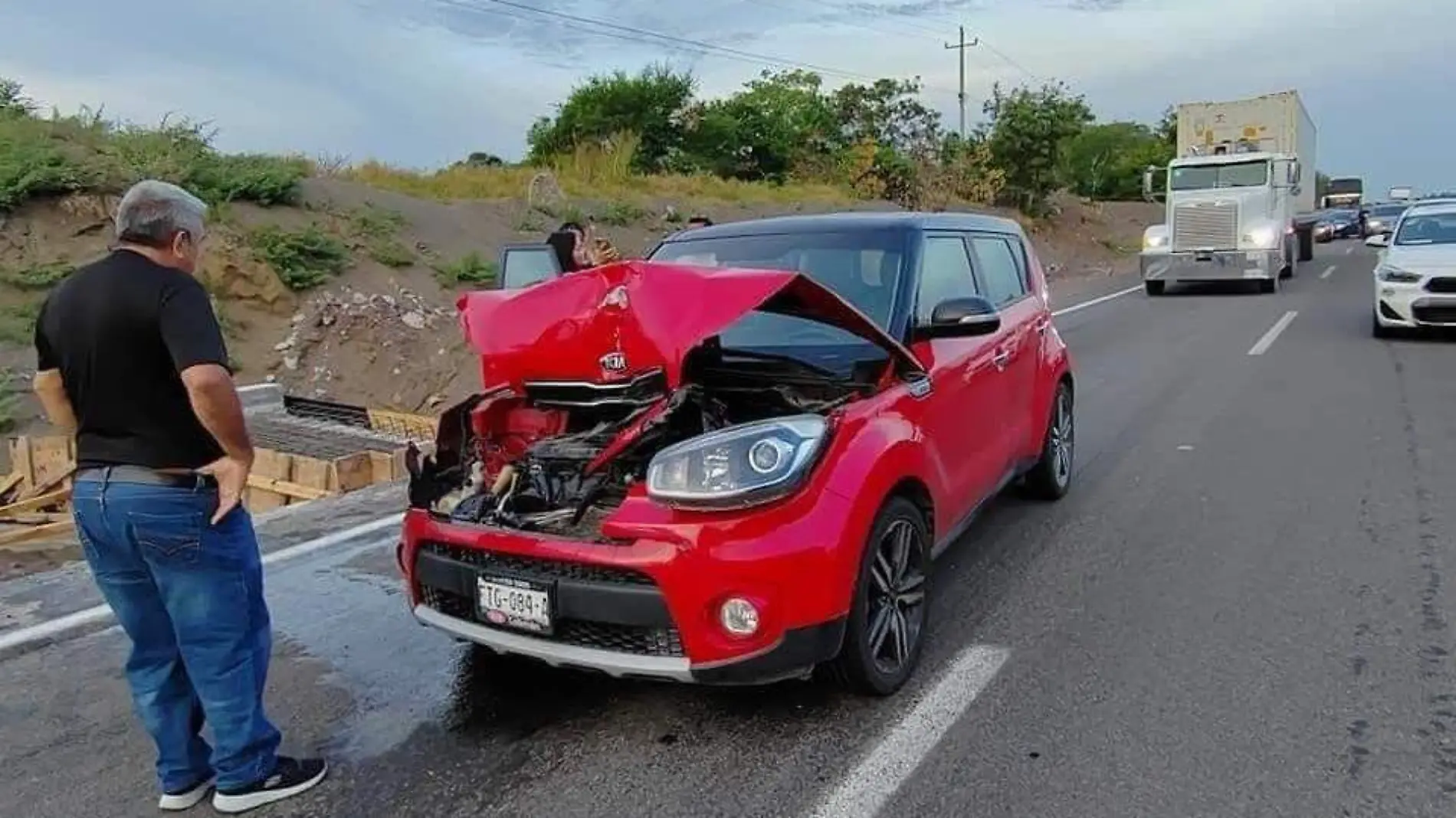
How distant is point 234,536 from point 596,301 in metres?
1.41

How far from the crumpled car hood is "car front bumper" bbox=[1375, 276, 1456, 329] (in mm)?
11105

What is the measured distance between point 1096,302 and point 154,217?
775 inches

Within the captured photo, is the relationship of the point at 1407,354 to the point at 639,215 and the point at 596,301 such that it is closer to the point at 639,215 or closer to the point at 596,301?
the point at 596,301

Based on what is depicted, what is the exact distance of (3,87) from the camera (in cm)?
1734

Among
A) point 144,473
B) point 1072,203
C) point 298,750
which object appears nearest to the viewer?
point 144,473

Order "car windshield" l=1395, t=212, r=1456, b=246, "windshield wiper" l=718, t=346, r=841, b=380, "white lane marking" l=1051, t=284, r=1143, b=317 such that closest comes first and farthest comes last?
"windshield wiper" l=718, t=346, r=841, b=380, "car windshield" l=1395, t=212, r=1456, b=246, "white lane marking" l=1051, t=284, r=1143, b=317

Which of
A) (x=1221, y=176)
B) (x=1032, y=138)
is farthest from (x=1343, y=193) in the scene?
(x=1221, y=176)

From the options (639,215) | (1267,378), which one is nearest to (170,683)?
(1267,378)

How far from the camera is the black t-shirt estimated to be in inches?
118

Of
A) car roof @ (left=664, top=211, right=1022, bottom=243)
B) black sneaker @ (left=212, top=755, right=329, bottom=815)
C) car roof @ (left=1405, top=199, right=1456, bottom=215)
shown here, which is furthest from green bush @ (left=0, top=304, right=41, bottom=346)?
car roof @ (left=1405, top=199, right=1456, bottom=215)

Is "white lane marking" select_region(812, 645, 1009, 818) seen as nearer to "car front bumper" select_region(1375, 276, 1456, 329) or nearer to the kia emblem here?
the kia emblem

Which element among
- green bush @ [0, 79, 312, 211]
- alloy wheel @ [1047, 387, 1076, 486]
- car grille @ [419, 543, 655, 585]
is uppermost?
green bush @ [0, 79, 312, 211]

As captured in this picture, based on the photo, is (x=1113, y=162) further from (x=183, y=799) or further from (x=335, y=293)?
(x=183, y=799)

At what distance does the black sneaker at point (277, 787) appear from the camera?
11.0 feet
